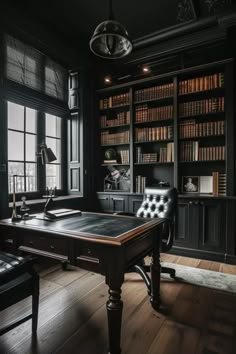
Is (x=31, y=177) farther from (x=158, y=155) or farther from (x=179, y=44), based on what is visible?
(x=179, y=44)

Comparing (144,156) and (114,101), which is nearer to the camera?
(144,156)

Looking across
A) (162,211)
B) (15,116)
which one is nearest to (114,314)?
(162,211)

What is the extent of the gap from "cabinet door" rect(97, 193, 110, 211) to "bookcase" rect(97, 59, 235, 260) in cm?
2

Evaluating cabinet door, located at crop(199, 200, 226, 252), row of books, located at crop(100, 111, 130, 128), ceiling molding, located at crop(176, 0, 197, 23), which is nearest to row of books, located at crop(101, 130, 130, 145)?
row of books, located at crop(100, 111, 130, 128)

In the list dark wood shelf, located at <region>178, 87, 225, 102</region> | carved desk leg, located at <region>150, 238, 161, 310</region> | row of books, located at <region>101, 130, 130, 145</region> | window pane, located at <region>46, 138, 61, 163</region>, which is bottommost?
carved desk leg, located at <region>150, 238, 161, 310</region>

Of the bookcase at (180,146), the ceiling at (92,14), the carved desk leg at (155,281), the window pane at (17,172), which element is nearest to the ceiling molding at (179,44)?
the ceiling at (92,14)

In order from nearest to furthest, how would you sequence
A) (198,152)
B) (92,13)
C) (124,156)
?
(92,13), (198,152), (124,156)

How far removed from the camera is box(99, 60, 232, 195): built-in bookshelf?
3.09 m

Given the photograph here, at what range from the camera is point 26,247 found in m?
1.79

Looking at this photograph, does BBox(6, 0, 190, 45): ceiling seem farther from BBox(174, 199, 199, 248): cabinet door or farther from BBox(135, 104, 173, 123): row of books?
BBox(174, 199, 199, 248): cabinet door

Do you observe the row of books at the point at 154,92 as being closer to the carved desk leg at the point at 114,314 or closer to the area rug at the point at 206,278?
the area rug at the point at 206,278

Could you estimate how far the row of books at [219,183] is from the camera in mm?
3051

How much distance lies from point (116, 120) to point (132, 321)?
2.85 metres

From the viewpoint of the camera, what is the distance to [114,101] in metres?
3.77
